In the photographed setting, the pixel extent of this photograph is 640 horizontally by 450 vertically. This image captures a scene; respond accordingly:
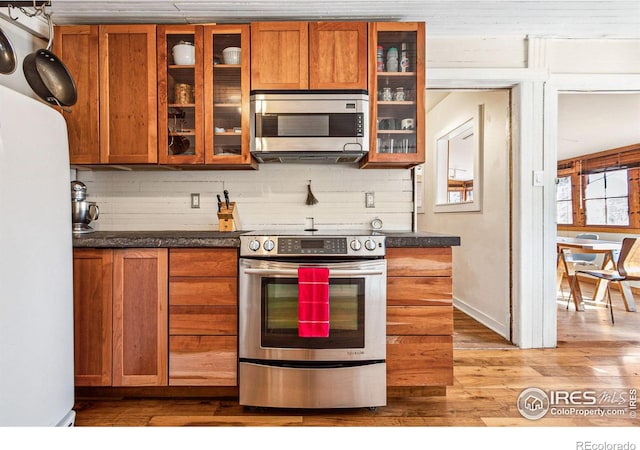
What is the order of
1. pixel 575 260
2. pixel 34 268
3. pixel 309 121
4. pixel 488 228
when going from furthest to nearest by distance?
pixel 575 260
pixel 488 228
pixel 309 121
pixel 34 268

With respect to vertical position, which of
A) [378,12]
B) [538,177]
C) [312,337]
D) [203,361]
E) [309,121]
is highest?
[378,12]

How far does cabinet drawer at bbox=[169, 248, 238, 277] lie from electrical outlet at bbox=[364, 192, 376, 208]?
1105 mm

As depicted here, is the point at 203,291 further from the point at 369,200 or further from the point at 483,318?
the point at 483,318

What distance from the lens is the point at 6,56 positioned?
5.72 ft

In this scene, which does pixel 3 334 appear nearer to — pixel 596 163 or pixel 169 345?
pixel 169 345

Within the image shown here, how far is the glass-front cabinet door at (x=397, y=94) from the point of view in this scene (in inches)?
91.7

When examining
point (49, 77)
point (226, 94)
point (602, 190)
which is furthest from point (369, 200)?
point (602, 190)

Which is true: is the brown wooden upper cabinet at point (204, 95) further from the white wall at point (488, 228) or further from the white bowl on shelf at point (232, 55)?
the white wall at point (488, 228)

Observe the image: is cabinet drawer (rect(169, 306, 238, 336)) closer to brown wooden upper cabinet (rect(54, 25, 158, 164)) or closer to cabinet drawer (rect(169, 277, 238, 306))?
cabinet drawer (rect(169, 277, 238, 306))

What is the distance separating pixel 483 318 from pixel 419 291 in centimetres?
183

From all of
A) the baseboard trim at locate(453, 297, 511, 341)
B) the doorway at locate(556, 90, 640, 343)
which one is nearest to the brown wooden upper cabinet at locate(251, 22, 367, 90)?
the doorway at locate(556, 90, 640, 343)

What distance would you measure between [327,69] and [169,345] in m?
1.89
